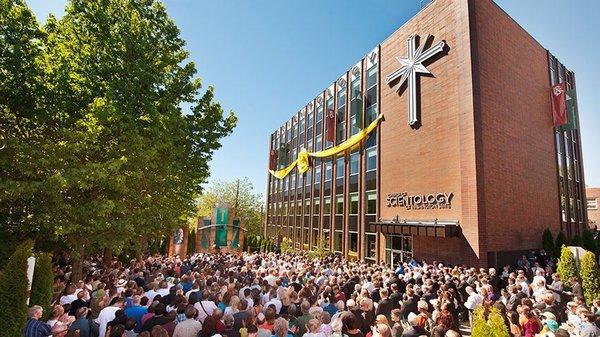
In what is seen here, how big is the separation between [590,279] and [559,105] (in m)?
16.0

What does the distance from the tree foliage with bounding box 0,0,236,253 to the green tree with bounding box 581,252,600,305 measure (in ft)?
53.5

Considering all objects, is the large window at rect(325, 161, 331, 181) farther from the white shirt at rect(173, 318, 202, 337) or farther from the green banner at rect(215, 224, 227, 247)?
the white shirt at rect(173, 318, 202, 337)

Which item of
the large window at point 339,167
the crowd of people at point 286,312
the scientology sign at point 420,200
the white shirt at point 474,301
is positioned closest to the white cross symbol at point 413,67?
the scientology sign at point 420,200

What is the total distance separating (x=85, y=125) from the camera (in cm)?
1066

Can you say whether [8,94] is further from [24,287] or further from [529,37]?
[529,37]

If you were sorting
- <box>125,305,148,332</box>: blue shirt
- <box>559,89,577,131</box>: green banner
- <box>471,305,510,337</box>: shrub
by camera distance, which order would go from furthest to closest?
<box>559,89,577,131</box>: green banner < <box>125,305,148,332</box>: blue shirt < <box>471,305,510,337</box>: shrub

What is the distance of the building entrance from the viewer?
20142mm

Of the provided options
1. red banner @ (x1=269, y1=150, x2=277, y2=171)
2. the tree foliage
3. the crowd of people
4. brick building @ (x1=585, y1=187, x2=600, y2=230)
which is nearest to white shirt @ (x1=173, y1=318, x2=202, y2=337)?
the crowd of people

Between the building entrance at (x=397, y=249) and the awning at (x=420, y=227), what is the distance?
101cm

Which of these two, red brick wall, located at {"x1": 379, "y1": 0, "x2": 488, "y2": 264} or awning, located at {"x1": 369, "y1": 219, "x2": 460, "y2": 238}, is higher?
red brick wall, located at {"x1": 379, "y1": 0, "x2": 488, "y2": 264}

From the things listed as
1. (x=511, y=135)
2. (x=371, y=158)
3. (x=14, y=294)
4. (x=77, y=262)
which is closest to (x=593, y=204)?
(x=511, y=135)

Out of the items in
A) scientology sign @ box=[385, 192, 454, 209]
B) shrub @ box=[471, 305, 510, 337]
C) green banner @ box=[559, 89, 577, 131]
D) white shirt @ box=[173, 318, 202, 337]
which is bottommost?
white shirt @ box=[173, 318, 202, 337]

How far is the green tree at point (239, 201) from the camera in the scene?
5922 centimetres

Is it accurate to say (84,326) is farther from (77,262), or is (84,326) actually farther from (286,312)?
(77,262)
